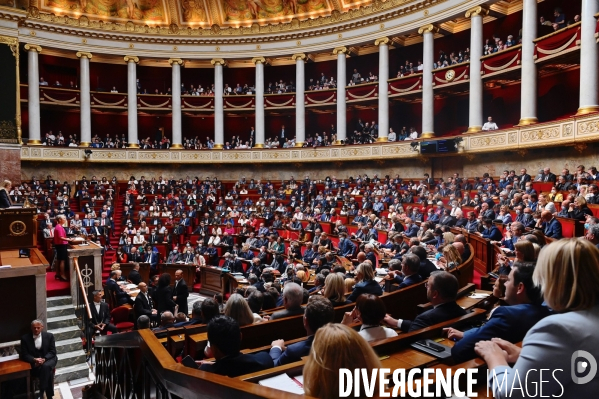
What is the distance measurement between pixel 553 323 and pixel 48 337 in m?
7.69

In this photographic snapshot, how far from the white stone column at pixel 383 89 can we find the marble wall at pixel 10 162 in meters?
17.4

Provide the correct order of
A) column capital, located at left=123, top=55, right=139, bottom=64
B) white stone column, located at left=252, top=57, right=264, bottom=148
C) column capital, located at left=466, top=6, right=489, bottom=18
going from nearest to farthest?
column capital, located at left=466, top=6, right=489, bottom=18 < column capital, located at left=123, top=55, right=139, bottom=64 < white stone column, located at left=252, top=57, right=264, bottom=148

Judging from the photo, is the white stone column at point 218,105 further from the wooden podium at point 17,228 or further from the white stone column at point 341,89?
the wooden podium at point 17,228

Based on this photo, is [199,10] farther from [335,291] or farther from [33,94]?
[335,291]

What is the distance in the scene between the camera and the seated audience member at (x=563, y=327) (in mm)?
1591

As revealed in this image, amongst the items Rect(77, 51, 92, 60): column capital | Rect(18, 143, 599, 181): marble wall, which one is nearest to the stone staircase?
Rect(18, 143, 599, 181): marble wall

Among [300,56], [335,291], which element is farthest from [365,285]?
[300,56]

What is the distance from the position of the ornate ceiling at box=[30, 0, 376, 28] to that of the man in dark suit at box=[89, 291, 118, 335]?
21.0 meters

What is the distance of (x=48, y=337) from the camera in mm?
7055

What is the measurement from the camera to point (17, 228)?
26.2 feet

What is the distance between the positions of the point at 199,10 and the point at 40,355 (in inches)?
971

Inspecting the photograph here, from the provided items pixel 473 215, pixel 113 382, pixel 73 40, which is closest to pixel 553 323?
pixel 113 382

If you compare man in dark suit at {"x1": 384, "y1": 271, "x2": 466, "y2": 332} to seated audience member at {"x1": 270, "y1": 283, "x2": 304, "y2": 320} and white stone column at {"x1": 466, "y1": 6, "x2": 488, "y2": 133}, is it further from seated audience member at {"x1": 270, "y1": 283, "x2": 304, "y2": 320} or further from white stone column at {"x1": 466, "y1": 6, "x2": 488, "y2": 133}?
A: white stone column at {"x1": 466, "y1": 6, "x2": 488, "y2": 133}

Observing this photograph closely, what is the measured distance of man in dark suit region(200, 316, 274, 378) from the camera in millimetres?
2851
